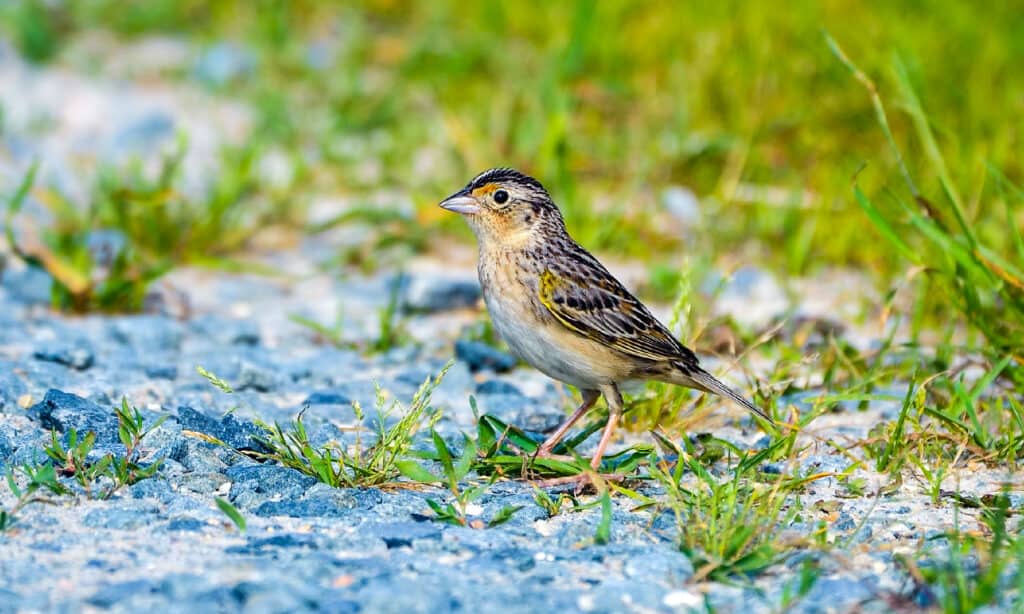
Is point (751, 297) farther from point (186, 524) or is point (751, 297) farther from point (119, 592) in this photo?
point (119, 592)

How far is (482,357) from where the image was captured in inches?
238

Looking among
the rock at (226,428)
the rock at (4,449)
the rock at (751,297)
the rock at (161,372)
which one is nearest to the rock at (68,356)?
the rock at (161,372)

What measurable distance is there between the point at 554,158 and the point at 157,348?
8.64ft

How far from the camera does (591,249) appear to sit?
7.45 meters

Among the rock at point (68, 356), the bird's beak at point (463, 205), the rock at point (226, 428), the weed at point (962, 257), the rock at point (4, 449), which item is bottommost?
the rock at point (4, 449)

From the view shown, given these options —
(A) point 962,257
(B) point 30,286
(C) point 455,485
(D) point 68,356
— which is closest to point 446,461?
(C) point 455,485

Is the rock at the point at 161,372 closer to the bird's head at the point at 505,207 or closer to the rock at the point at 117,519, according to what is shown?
the bird's head at the point at 505,207

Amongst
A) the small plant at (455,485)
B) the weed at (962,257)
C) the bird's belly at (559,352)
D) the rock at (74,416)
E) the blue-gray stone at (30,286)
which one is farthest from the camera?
the blue-gray stone at (30,286)

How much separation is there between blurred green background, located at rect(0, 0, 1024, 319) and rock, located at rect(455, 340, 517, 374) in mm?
1282

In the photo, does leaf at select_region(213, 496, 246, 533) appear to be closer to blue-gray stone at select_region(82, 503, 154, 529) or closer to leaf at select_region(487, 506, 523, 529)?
blue-gray stone at select_region(82, 503, 154, 529)

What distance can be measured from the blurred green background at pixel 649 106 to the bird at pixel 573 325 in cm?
187

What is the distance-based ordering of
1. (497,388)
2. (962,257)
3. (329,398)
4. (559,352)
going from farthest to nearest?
(497,388), (329,398), (962,257), (559,352)

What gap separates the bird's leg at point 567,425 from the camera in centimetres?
475

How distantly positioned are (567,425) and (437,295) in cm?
210
